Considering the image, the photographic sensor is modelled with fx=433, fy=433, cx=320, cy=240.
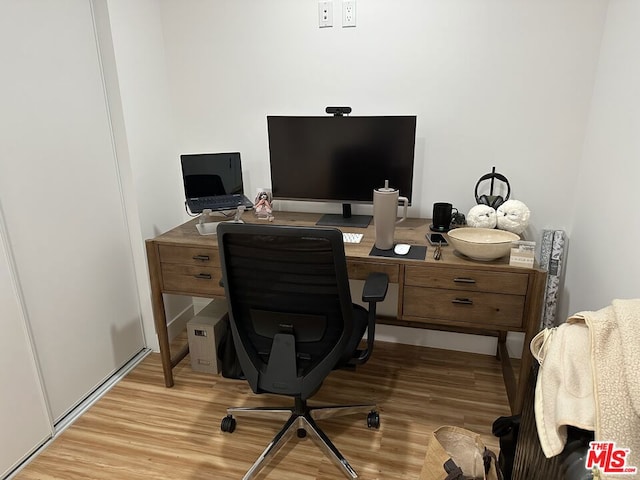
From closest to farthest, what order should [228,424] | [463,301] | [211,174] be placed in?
[463,301] → [228,424] → [211,174]

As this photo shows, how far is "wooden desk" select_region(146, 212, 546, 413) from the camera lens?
66.5 inches

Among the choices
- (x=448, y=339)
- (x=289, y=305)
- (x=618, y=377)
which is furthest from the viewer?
(x=448, y=339)

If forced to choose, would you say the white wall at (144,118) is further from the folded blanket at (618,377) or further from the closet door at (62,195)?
the folded blanket at (618,377)

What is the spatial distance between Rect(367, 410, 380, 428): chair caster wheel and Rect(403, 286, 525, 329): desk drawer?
461 millimetres

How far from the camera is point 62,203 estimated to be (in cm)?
193

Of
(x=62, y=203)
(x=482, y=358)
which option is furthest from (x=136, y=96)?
(x=482, y=358)

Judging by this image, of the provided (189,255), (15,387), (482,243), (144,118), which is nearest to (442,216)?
(482,243)

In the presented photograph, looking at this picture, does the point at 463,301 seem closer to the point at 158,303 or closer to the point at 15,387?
the point at 158,303

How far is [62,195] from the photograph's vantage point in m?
1.92

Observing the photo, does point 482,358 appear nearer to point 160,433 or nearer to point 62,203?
point 160,433

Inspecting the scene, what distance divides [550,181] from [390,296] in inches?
40.3

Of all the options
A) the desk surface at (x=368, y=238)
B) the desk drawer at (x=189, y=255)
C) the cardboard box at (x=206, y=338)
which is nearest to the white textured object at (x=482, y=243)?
the desk surface at (x=368, y=238)

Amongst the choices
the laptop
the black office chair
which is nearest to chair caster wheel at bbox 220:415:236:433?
the black office chair

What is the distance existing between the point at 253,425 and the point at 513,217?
1.50m
